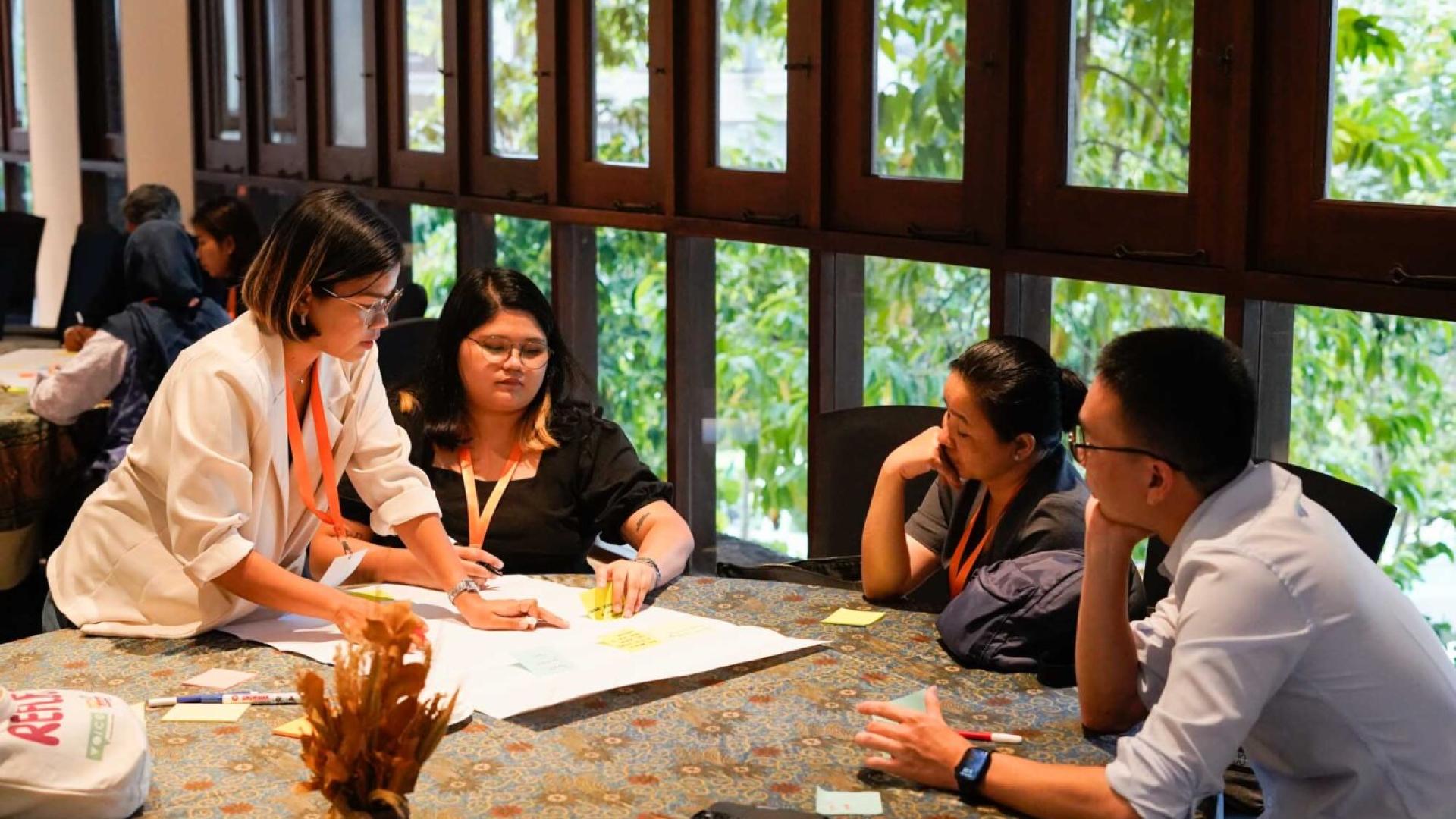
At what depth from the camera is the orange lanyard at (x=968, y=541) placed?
2.75 metres

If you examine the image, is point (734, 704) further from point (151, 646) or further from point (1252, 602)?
point (151, 646)

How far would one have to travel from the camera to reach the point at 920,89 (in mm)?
4078

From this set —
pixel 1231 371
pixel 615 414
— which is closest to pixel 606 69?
pixel 615 414

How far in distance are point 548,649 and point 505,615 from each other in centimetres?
14

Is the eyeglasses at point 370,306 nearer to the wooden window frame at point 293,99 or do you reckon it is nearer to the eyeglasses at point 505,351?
the eyeglasses at point 505,351

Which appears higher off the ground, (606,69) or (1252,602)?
(606,69)

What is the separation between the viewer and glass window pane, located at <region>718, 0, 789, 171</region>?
457 centimetres

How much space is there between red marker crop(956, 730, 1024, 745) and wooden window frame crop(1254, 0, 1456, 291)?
1.32 m

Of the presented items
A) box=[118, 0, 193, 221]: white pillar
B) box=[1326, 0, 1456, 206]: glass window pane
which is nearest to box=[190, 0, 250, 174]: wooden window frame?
box=[118, 0, 193, 221]: white pillar

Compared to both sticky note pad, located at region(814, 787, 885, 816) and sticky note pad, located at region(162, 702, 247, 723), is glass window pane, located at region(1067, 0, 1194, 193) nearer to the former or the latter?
sticky note pad, located at region(814, 787, 885, 816)

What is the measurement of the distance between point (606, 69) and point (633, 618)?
3077mm

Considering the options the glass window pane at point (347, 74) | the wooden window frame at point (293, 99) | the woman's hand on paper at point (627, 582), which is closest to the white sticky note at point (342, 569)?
the woman's hand on paper at point (627, 582)

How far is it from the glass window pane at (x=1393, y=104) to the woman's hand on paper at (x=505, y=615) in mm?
1651

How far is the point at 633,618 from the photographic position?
8.60 feet
